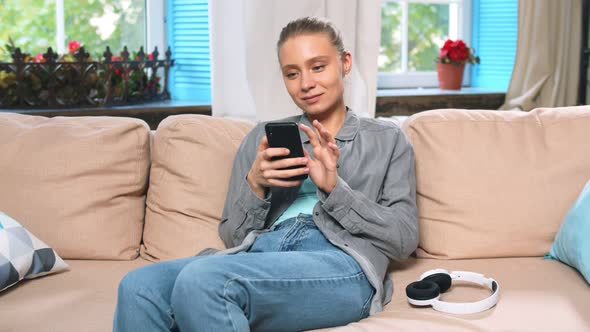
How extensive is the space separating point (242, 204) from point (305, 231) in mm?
163

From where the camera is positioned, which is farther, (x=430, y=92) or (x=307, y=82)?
(x=430, y=92)

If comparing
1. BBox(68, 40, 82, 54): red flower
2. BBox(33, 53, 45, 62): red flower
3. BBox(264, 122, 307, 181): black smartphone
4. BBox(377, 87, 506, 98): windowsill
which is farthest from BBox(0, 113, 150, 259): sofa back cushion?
BBox(377, 87, 506, 98): windowsill

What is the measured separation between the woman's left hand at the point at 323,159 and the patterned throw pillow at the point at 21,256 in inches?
28.1

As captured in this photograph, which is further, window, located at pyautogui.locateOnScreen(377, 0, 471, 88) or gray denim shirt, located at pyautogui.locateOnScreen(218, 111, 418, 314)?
window, located at pyautogui.locateOnScreen(377, 0, 471, 88)

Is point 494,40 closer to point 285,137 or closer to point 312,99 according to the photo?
point 312,99

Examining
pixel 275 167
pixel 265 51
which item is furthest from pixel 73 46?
pixel 275 167

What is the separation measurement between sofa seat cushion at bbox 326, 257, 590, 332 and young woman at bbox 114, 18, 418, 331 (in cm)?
8

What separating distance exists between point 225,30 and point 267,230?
1.08m

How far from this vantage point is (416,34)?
404cm

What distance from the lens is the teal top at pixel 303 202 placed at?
5.84ft

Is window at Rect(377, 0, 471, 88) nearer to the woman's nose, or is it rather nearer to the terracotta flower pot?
Result: the terracotta flower pot

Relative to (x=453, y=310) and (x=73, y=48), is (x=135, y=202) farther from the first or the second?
(x=73, y=48)

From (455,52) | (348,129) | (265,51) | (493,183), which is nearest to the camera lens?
(348,129)

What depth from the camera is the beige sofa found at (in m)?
1.95
